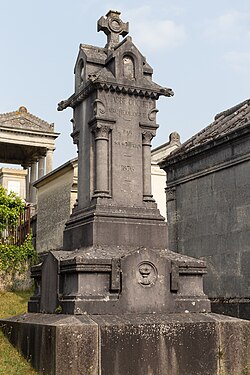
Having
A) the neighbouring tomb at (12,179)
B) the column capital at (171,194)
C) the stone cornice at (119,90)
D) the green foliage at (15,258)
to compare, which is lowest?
the green foliage at (15,258)

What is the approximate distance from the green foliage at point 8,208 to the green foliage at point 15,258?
1.83 meters

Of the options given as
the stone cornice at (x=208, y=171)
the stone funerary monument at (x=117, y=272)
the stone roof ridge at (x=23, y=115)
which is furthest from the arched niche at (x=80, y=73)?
the stone roof ridge at (x=23, y=115)

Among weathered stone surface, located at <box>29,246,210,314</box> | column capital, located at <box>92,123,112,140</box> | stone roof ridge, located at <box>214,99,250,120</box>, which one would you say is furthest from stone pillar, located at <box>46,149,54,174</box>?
weathered stone surface, located at <box>29,246,210,314</box>

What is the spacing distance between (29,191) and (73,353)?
47.0 metres

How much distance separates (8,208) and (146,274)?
52.3 ft

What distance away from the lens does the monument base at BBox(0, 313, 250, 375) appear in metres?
8.29

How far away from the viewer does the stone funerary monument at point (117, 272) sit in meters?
8.58

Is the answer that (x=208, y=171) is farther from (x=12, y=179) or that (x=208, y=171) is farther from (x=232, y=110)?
(x=12, y=179)

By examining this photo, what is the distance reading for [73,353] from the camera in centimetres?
824

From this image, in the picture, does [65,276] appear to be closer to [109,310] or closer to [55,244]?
[109,310]

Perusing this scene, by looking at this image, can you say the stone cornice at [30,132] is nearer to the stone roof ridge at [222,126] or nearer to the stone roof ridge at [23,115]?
the stone roof ridge at [23,115]

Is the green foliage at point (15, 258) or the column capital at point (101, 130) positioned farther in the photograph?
the green foliage at point (15, 258)

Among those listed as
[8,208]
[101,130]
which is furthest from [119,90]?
[8,208]

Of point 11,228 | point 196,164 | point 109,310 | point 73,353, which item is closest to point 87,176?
point 109,310
